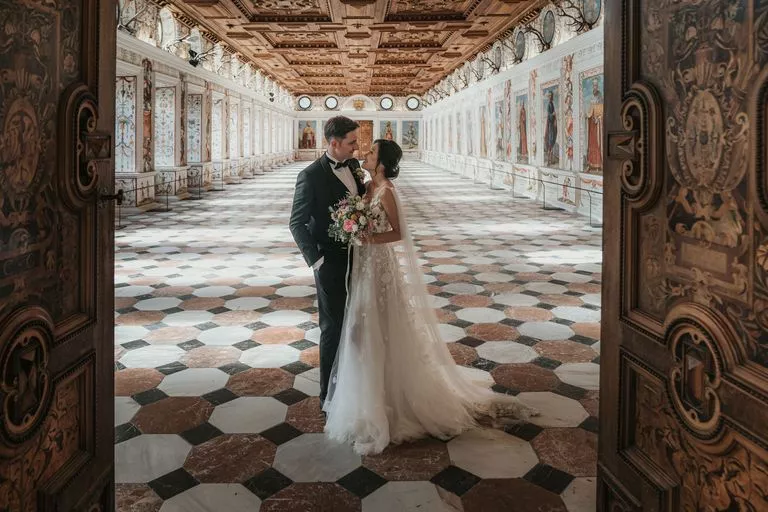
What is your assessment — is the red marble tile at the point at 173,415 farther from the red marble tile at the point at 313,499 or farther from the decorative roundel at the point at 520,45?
the decorative roundel at the point at 520,45

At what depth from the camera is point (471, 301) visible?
6535 millimetres

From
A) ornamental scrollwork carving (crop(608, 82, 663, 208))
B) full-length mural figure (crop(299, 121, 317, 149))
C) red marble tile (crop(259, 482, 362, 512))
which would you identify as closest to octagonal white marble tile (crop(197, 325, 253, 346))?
red marble tile (crop(259, 482, 362, 512))

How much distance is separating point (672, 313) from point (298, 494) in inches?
75.8

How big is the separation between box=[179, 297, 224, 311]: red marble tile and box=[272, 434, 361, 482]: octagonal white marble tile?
3.40 metres

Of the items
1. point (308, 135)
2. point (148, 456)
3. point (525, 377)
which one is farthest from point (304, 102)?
point (148, 456)

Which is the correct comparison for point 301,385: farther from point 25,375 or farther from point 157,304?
point 157,304

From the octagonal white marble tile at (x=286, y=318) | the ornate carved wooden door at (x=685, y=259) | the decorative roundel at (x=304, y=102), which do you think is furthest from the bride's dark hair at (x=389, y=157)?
the decorative roundel at (x=304, y=102)

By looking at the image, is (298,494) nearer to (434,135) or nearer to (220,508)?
(220,508)

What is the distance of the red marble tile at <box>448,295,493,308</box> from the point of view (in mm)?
6359

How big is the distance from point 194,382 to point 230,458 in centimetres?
126

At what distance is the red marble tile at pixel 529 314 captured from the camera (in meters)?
5.82

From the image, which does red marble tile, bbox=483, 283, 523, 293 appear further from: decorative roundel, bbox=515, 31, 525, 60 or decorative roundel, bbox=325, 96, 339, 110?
decorative roundel, bbox=325, 96, 339, 110

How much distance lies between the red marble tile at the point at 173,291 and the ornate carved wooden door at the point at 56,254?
487 centimetres

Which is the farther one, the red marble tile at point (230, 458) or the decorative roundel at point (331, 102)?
the decorative roundel at point (331, 102)
